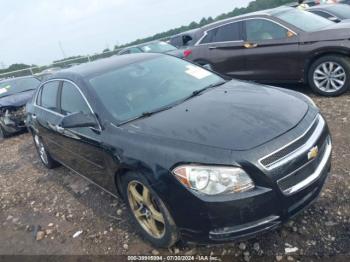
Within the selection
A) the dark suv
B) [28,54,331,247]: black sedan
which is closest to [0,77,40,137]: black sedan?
the dark suv

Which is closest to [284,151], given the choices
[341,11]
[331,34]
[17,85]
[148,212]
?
[148,212]

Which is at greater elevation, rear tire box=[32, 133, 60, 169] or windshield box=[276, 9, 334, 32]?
windshield box=[276, 9, 334, 32]

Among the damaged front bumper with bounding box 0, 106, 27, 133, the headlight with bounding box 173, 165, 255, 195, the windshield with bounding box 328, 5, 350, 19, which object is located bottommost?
the damaged front bumper with bounding box 0, 106, 27, 133

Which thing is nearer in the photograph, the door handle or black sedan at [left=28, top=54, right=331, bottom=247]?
black sedan at [left=28, top=54, right=331, bottom=247]

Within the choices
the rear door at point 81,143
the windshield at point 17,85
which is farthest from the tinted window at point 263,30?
the windshield at point 17,85

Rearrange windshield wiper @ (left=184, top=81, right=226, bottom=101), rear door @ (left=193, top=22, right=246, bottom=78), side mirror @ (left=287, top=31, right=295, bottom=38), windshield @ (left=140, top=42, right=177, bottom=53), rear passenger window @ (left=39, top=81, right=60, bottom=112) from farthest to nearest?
windshield @ (left=140, top=42, right=177, bottom=53) < rear door @ (left=193, top=22, right=246, bottom=78) < side mirror @ (left=287, top=31, right=295, bottom=38) < rear passenger window @ (left=39, top=81, right=60, bottom=112) < windshield wiper @ (left=184, top=81, right=226, bottom=101)

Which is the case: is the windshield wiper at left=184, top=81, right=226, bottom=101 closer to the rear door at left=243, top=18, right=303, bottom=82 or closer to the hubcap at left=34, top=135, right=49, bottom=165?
the rear door at left=243, top=18, right=303, bottom=82

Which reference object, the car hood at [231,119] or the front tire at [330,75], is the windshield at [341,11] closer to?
the front tire at [330,75]

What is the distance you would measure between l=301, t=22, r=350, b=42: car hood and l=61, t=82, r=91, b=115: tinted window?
14.0 feet

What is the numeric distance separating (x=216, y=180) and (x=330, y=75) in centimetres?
450

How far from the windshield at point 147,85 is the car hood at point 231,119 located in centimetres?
22

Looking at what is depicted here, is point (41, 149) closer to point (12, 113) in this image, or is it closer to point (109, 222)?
point (109, 222)

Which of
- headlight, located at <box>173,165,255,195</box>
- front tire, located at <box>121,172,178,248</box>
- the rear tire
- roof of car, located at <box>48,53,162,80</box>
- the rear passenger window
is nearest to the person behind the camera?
headlight, located at <box>173,165,255,195</box>

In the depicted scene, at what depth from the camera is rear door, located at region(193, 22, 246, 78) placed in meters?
7.29
